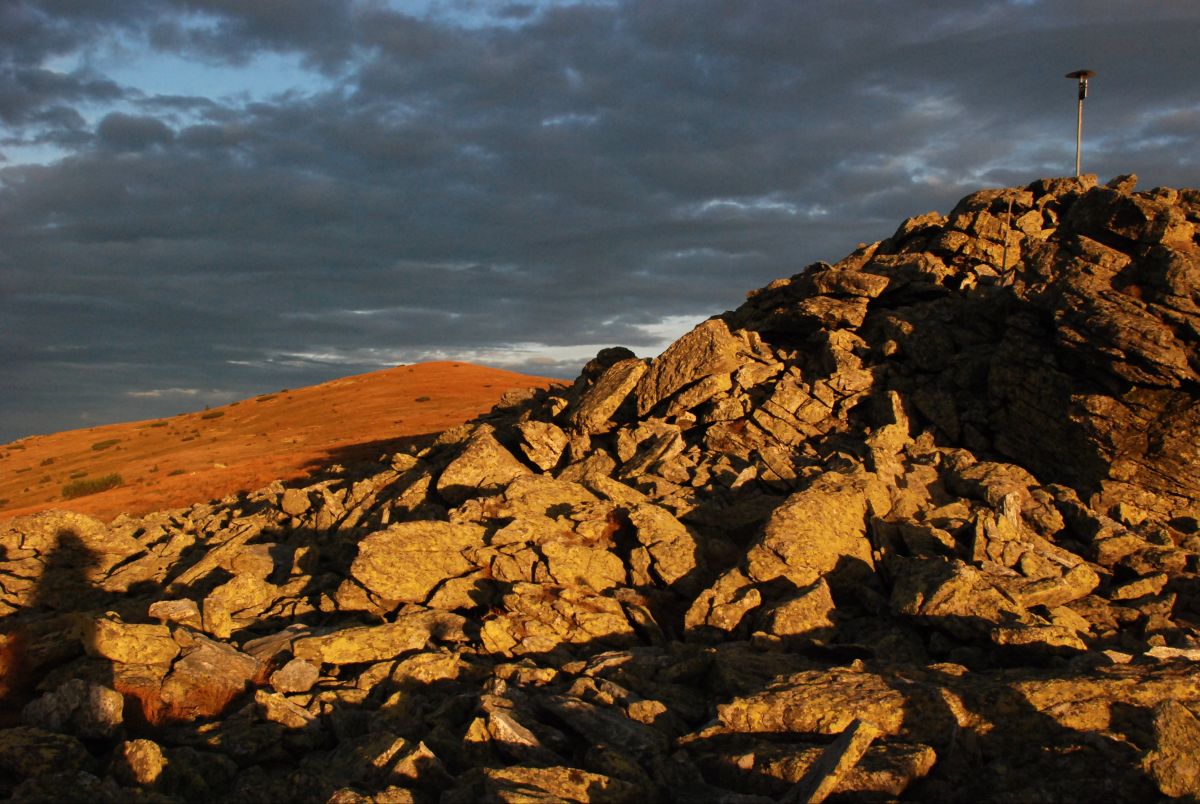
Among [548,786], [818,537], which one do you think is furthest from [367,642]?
[818,537]

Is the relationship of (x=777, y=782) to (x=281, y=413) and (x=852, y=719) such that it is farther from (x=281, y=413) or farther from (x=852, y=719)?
(x=281, y=413)

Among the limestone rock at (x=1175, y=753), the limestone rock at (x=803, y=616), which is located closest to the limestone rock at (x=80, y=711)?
the limestone rock at (x=803, y=616)

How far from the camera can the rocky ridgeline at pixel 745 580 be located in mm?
10266

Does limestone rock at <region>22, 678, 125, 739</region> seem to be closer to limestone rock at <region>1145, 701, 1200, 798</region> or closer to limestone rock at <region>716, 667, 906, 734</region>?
limestone rock at <region>716, 667, 906, 734</region>

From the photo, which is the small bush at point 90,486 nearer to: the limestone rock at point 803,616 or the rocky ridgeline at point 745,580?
the rocky ridgeline at point 745,580

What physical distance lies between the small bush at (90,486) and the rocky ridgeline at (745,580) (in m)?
27.1

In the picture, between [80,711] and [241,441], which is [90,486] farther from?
[80,711]

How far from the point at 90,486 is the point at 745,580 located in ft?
166

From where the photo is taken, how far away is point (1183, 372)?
1866 centimetres

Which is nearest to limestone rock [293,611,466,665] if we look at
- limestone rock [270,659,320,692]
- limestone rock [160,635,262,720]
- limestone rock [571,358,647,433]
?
limestone rock [270,659,320,692]

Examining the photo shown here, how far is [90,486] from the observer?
172 ft

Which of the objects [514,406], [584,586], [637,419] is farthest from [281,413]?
[584,586]

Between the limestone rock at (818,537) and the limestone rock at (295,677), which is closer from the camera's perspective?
the limestone rock at (295,677)

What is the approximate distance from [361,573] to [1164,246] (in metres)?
21.2
